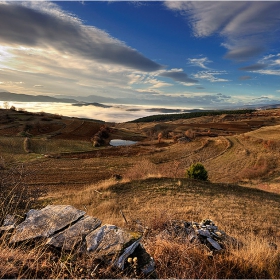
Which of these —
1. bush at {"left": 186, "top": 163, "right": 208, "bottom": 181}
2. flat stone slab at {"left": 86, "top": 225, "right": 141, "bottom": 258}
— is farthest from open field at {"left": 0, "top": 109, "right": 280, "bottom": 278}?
bush at {"left": 186, "top": 163, "right": 208, "bottom": 181}

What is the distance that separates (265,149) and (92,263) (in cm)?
5013

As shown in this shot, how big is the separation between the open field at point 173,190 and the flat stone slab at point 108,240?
733mm

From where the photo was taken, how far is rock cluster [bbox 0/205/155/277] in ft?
11.9

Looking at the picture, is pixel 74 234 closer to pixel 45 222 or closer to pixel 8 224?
pixel 45 222

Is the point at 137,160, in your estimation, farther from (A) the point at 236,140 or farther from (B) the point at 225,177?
(A) the point at 236,140

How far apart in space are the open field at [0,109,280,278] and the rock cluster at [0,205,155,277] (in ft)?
1.94

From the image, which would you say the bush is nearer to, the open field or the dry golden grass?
the open field

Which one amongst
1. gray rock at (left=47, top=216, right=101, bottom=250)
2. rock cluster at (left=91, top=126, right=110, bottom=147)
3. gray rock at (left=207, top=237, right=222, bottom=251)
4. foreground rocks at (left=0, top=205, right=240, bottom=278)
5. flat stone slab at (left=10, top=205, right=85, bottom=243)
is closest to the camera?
foreground rocks at (left=0, top=205, right=240, bottom=278)

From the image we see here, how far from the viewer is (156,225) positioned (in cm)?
739

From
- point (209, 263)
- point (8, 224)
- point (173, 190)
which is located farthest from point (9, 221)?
point (173, 190)

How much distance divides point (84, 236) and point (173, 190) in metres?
13.0

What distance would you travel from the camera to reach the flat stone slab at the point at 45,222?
4070 mm

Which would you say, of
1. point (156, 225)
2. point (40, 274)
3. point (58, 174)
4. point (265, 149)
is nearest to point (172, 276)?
point (40, 274)

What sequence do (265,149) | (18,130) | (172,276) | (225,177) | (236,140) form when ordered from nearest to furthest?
1. (172,276)
2. (225,177)
3. (265,149)
4. (18,130)
5. (236,140)
